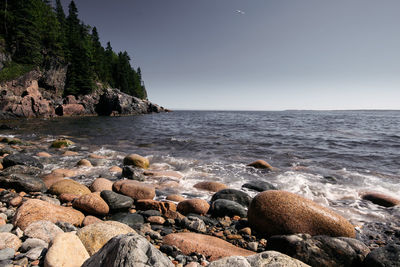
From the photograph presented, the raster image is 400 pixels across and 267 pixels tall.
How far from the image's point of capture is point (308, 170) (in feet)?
28.0

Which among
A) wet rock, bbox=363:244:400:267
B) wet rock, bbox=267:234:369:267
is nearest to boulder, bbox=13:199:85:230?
wet rock, bbox=267:234:369:267

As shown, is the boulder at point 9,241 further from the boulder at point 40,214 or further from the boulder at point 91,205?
the boulder at point 91,205

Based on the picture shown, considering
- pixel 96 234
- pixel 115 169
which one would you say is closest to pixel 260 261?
pixel 96 234

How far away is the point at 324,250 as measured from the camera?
289 centimetres

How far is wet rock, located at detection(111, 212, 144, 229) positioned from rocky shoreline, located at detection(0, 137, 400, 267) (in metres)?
0.03

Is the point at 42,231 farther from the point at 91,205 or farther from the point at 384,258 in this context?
the point at 384,258

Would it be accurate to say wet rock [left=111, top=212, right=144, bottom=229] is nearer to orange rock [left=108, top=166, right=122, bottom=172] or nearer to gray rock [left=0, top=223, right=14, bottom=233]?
gray rock [left=0, top=223, right=14, bottom=233]

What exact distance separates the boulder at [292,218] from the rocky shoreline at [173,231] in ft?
0.06

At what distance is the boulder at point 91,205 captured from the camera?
4.27 metres

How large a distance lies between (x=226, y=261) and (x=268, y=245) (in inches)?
66.4

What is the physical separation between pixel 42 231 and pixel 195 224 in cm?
260

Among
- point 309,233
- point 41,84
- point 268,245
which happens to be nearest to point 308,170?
point 309,233

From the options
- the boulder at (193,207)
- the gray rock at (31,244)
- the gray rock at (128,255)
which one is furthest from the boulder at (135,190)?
the gray rock at (128,255)

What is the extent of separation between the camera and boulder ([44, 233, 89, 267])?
2089 mm
